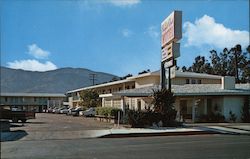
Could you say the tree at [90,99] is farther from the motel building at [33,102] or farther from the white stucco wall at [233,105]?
the white stucco wall at [233,105]

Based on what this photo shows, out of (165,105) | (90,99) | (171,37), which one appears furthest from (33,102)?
(171,37)

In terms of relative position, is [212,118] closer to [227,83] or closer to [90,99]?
[227,83]

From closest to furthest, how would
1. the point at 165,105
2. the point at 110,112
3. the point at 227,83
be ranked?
the point at 165,105
the point at 110,112
the point at 227,83

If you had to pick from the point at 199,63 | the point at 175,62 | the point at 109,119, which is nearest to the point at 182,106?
the point at 109,119

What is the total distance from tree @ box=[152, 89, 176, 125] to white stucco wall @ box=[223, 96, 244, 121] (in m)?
9.68

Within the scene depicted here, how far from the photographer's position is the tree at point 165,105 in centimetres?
3008

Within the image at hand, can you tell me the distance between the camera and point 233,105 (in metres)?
38.3

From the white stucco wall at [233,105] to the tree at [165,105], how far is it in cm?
968

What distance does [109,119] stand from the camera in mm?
38938

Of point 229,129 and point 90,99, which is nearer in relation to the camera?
point 229,129

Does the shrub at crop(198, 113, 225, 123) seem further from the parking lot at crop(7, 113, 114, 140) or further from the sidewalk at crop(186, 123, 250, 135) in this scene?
the parking lot at crop(7, 113, 114, 140)

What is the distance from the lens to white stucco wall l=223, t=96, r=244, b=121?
3806 cm

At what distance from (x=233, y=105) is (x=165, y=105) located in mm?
10825

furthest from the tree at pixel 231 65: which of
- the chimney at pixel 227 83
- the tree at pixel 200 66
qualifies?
the chimney at pixel 227 83
